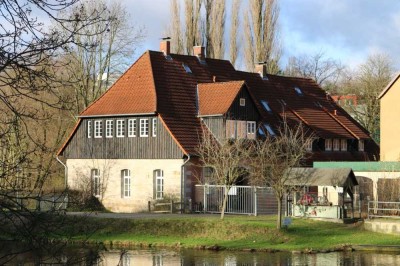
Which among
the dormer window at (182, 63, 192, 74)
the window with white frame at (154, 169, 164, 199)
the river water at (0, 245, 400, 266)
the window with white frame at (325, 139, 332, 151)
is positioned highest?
the dormer window at (182, 63, 192, 74)

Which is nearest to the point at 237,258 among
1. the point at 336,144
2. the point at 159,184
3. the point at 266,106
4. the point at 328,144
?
the point at 159,184

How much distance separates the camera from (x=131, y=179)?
40.7 meters

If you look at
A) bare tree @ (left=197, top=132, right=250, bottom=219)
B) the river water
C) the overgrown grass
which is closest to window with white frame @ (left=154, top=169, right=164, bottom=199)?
bare tree @ (left=197, top=132, right=250, bottom=219)

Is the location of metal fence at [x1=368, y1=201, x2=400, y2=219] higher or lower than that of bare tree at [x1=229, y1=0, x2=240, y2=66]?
lower

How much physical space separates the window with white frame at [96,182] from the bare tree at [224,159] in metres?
7.00

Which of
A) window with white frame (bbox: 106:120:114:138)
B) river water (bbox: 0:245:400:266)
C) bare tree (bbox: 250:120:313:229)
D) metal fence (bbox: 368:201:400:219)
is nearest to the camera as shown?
river water (bbox: 0:245:400:266)

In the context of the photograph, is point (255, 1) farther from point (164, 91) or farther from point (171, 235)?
point (171, 235)

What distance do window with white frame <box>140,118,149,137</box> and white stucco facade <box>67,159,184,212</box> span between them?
1.42 metres

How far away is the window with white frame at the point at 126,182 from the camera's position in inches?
1608

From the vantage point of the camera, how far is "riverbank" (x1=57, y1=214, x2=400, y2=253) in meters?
28.3

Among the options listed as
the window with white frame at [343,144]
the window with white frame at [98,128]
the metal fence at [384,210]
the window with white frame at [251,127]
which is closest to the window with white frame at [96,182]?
the window with white frame at [98,128]

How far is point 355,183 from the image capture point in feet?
108

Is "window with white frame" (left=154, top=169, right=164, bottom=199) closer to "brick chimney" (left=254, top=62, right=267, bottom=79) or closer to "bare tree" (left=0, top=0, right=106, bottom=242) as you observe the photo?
"brick chimney" (left=254, top=62, right=267, bottom=79)

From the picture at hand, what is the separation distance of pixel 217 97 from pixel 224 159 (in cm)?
838
